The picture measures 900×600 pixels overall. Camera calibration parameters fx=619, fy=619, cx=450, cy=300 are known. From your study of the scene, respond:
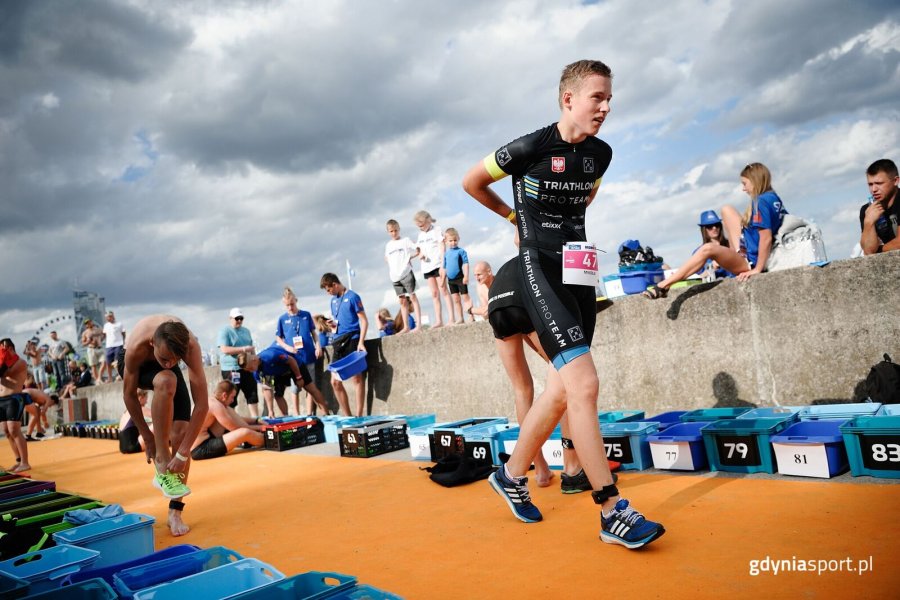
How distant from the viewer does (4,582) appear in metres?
2.22

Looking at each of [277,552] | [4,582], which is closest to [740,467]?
[277,552]

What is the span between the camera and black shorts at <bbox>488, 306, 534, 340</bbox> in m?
3.43

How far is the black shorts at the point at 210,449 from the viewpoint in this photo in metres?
7.84

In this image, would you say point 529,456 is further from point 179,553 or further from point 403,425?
point 403,425

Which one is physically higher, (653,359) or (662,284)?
(662,284)

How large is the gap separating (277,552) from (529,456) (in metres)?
1.46

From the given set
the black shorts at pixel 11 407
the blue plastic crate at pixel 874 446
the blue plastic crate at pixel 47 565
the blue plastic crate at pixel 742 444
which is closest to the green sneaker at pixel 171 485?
the blue plastic crate at pixel 47 565

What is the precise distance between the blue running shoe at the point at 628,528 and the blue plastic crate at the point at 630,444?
62.0 inches

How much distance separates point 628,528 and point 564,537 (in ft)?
1.38

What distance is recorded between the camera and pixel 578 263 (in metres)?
3.13

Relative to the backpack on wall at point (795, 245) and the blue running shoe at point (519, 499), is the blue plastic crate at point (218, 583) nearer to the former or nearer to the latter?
the blue running shoe at point (519, 499)

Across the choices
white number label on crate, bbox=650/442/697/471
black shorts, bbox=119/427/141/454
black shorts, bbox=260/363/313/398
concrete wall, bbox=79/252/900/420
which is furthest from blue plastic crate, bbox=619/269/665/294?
black shorts, bbox=119/427/141/454

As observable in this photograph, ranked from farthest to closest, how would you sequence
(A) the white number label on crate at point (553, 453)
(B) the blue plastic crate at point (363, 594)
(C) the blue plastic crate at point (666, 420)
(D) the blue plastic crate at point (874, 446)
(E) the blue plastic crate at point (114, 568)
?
(A) the white number label on crate at point (553, 453)
(C) the blue plastic crate at point (666, 420)
(D) the blue plastic crate at point (874, 446)
(E) the blue plastic crate at point (114, 568)
(B) the blue plastic crate at point (363, 594)

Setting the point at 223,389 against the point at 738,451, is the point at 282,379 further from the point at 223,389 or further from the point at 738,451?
the point at 738,451
